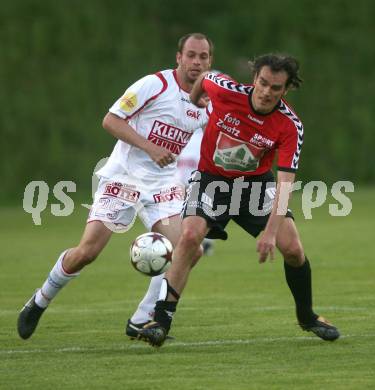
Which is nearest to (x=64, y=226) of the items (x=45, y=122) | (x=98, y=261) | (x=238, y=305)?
(x=98, y=261)

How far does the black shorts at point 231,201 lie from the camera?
7574 mm

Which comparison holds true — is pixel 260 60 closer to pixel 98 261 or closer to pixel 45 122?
pixel 98 261

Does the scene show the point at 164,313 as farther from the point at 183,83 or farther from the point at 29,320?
the point at 183,83

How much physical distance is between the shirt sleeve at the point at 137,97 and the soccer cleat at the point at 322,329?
1.97 meters

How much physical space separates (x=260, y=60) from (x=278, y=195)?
36.3 inches

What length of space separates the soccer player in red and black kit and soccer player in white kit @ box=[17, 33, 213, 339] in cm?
36

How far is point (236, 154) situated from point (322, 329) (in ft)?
4.43

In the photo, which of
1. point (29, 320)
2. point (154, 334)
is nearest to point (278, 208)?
point (154, 334)

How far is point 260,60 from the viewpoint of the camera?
7.31 meters

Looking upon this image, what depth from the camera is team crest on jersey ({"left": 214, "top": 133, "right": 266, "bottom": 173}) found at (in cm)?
752

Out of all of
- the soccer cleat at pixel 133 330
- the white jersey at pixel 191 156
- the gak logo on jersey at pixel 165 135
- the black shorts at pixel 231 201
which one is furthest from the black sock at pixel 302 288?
the white jersey at pixel 191 156

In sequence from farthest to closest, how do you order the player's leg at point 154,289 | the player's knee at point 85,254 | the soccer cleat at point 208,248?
the soccer cleat at point 208,248 → the player's leg at point 154,289 → the player's knee at point 85,254

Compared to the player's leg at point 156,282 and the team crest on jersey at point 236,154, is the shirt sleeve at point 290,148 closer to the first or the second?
the team crest on jersey at point 236,154

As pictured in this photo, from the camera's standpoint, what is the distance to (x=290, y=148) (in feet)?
24.0
